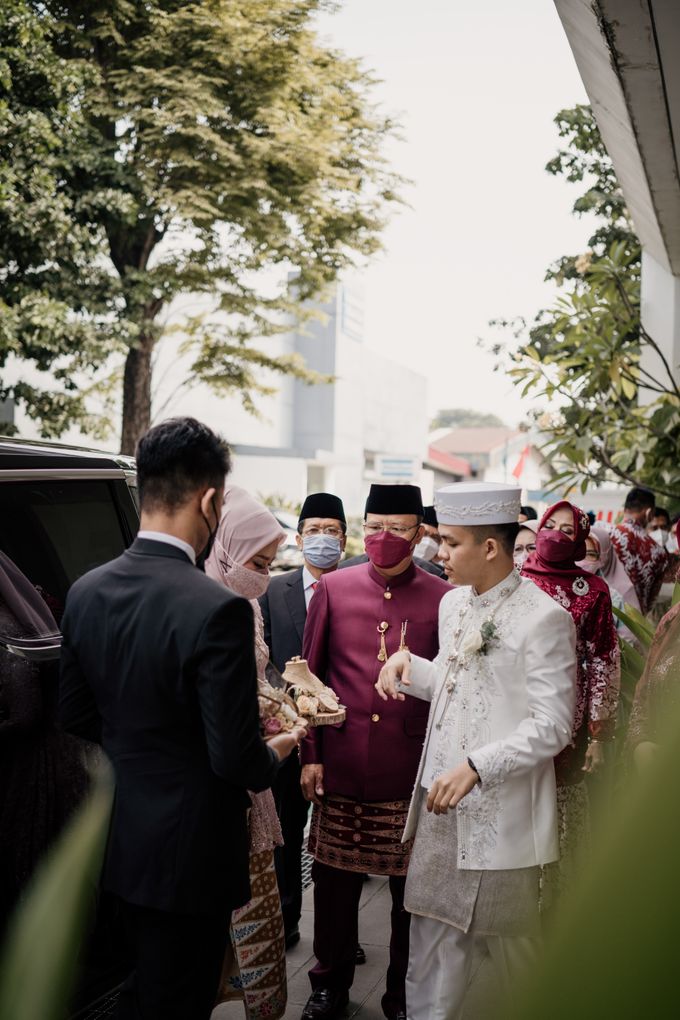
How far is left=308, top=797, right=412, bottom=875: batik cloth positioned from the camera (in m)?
3.90

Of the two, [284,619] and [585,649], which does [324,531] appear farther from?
[585,649]

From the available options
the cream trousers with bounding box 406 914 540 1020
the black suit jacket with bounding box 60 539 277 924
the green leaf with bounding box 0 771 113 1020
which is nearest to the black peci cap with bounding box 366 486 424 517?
the cream trousers with bounding box 406 914 540 1020

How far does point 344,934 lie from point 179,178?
18934 mm

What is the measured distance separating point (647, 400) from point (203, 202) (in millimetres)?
10986

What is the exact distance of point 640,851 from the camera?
1.34 feet

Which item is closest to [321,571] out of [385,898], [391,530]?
[391,530]

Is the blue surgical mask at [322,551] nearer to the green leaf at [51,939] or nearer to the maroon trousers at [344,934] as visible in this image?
the maroon trousers at [344,934]

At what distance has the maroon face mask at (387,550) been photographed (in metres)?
3.99

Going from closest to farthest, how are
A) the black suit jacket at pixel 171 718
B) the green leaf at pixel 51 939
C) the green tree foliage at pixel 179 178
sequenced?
the green leaf at pixel 51 939
the black suit jacket at pixel 171 718
the green tree foliage at pixel 179 178

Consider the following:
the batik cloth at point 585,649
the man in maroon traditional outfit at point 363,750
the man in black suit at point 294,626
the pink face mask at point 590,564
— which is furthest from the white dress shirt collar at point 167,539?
the pink face mask at point 590,564

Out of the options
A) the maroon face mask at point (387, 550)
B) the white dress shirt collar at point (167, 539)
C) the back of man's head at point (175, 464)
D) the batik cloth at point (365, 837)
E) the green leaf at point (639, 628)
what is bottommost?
the batik cloth at point (365, 837)

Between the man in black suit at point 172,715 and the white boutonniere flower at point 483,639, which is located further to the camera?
the white boutonniere flower at point 483,639

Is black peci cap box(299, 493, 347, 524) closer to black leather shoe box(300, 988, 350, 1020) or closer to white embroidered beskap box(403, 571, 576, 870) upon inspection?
white embroidered beskap box(403, 571, 576, 870)

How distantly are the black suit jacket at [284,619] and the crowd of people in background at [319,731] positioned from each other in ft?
0.03
